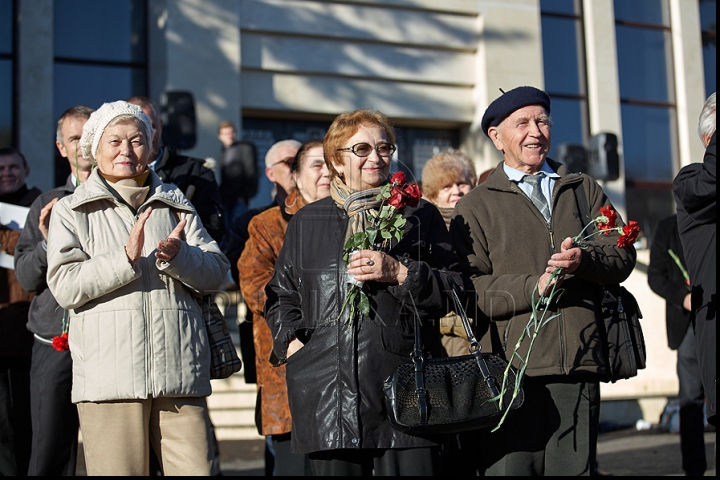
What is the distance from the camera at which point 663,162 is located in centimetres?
1577

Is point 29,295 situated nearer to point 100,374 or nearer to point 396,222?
point 100,374

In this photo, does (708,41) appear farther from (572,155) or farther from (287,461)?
(287,461)

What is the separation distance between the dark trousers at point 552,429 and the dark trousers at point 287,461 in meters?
1.48

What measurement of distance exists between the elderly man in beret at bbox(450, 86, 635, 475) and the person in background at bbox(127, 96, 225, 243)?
1784mm

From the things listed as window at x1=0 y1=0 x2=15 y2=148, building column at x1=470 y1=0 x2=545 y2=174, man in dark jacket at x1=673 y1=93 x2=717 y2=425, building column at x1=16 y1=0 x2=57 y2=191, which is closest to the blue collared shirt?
man in dark jacket at x1=673 y1=93 x2=717 y2=425

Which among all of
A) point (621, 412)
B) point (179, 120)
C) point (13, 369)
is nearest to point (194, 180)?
point (13, 369)

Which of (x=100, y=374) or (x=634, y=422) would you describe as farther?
(x=634, y=422)

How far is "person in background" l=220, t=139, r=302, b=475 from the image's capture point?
548cm

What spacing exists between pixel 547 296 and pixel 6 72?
9937 millimetres

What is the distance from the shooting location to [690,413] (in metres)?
6.42

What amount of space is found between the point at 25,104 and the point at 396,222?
9.27 m

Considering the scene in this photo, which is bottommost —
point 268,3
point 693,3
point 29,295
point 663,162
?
point 29,295

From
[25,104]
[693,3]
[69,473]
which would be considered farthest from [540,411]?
[693,3]

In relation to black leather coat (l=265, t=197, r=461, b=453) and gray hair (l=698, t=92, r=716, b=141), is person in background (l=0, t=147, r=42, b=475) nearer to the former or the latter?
black leather coat (l=265, t=197, r=461, b=453)
